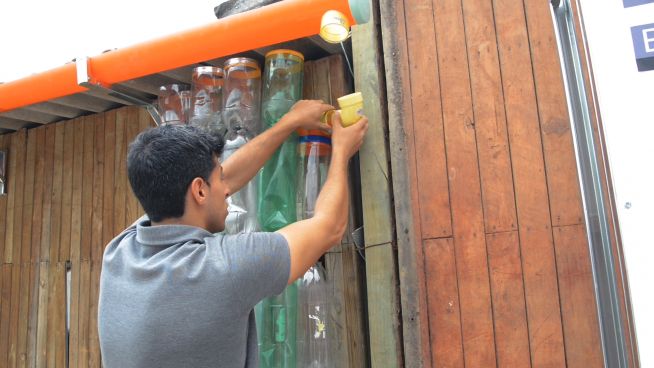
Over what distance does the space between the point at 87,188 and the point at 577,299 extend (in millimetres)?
3062

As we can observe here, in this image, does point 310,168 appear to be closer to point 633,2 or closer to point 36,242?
point 633,2

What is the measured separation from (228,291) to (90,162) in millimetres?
2465

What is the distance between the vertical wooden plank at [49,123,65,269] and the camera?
12.1 feet

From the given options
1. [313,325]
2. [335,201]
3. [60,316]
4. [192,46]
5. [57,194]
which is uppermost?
[192,46]

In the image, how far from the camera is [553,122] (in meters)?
2.28

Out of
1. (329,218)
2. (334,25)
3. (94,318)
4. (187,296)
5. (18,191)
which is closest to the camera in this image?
(187,296)

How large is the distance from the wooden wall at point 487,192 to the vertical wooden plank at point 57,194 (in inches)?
97.9

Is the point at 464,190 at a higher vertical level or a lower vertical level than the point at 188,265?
higher

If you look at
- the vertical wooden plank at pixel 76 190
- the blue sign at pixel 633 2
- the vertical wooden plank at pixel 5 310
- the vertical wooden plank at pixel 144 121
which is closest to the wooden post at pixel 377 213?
the blue sign at pixel 633 2

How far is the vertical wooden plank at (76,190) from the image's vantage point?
3.59 meters

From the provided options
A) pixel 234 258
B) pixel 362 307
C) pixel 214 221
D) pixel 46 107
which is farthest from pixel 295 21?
pixel 46 107

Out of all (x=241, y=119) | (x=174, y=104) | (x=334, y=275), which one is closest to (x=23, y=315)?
(x=174, y=104)

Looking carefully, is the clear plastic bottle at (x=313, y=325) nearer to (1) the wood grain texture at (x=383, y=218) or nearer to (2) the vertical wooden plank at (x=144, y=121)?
(1) the wood grain texture at (x=383, y=218)

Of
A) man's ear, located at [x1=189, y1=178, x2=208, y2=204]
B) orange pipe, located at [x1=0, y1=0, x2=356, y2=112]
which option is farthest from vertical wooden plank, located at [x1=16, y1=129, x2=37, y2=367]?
man's ear, located at [x1=189, y1=178, x2=208, y2=204]
